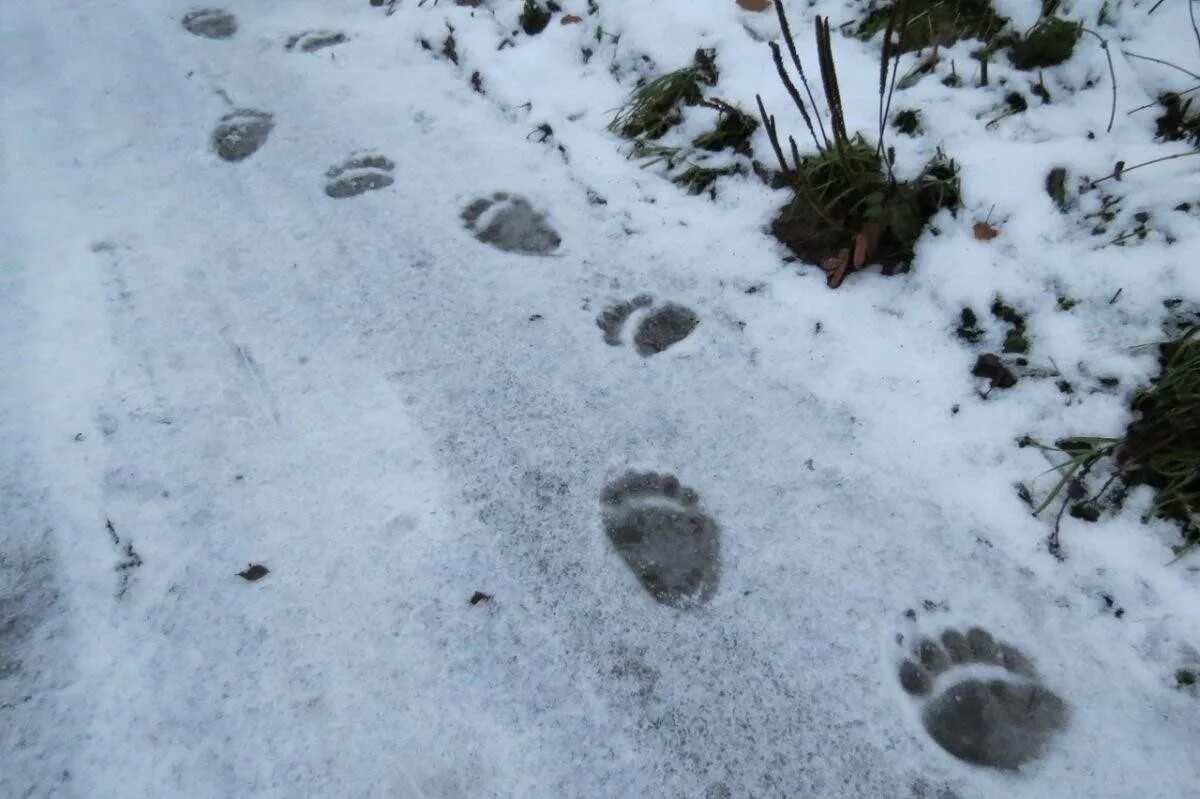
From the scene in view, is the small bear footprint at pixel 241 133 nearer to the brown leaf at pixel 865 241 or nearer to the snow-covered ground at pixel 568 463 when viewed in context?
the snow-covered ground at pixel 568 463

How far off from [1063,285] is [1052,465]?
48cm

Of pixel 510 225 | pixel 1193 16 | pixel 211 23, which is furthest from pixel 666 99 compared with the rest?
pixel 211 23

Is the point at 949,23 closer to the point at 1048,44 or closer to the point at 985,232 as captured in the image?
the point at 1048,44

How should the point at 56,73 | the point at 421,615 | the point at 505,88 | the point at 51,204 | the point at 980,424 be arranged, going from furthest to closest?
the point at 56,73 → the point at 505,88 → the point at 51,204 → the point at 980,424 → the point at 421,615

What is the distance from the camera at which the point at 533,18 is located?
9.13ft

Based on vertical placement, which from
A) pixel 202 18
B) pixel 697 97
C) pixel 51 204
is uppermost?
pixel 697 97

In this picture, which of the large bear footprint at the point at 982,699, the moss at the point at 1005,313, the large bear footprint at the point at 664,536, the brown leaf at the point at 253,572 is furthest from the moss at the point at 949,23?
the brown leaf at the point at 253,572

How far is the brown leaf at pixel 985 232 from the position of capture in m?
1.83

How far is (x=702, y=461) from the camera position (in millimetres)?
1651

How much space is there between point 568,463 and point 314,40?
2355 millimetres

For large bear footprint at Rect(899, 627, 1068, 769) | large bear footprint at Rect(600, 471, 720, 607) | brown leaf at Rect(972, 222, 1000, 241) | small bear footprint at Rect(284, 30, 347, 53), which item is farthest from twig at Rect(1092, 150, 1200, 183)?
small bear footprint at Rect(284, 30, 347, 53)

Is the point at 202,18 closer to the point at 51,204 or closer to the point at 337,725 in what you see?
the point at 51,204

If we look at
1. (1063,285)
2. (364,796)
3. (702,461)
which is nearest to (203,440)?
(364,796)

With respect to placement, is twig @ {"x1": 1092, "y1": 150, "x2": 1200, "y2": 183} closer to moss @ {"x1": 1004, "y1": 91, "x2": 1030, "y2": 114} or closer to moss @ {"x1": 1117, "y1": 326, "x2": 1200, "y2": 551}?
moss @ {"x1": 1004, "y1": 91, "x2": 1030, "y2": 114}
